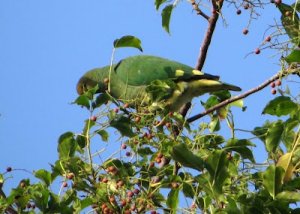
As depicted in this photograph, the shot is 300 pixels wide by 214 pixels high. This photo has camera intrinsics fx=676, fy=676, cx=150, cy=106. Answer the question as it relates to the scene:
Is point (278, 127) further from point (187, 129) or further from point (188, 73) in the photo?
point (188, 73)

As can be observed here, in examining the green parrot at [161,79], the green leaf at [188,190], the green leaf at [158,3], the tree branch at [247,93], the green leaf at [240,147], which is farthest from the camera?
the green parrot at [161,79]

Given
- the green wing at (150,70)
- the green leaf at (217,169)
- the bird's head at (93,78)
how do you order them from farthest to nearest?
the bird's head at (93,78) < the green wing at (150,70) < the green leaf at (217,169)

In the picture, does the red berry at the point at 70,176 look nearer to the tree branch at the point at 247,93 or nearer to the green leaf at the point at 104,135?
the green leaf at the point at 104,135

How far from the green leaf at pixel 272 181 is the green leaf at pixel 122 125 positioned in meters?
0.80

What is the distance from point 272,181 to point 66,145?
0.90 metres

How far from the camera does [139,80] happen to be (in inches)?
177

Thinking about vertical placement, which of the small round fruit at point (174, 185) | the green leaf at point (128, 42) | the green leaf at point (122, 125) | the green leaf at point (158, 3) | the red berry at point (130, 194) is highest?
the green leaf at point (158, 3)

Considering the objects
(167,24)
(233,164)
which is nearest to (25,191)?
(233,164)

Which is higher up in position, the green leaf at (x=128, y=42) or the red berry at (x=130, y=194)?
the green leaf at (x=128, y=42)

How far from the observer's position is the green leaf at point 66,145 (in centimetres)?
246

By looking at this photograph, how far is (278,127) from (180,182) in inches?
15.9

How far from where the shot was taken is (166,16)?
10.7 ft

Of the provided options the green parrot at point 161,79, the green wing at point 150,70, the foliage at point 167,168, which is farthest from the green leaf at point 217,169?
the green wing at point 150,70

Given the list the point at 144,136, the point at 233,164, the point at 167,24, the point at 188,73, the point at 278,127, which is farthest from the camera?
the point at 188,73
